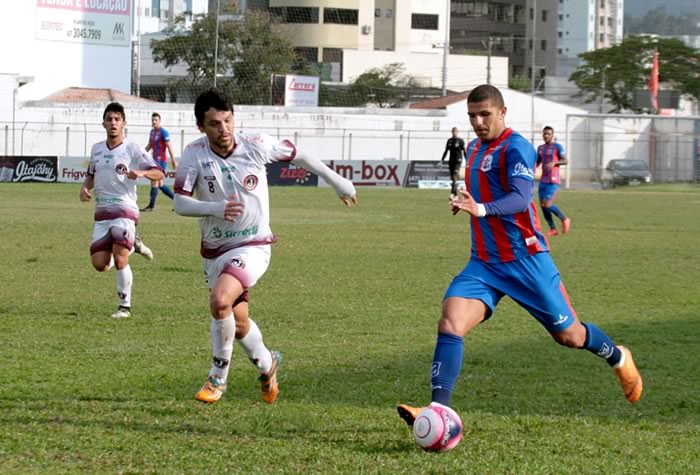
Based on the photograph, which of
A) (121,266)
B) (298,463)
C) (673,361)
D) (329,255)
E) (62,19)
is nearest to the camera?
(298,463)

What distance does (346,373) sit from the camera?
29.8ft

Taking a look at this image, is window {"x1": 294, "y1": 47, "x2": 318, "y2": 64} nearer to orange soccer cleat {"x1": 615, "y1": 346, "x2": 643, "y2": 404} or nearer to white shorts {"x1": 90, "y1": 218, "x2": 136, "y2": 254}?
white shorts {"x1": 90, "y1": 218, "x2": 136, "y2": 254}

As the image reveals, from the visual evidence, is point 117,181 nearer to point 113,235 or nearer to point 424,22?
point 113,235

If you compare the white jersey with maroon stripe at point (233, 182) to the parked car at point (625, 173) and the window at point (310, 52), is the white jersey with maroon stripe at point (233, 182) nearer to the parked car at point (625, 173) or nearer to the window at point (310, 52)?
the parked car at point (625, 173)

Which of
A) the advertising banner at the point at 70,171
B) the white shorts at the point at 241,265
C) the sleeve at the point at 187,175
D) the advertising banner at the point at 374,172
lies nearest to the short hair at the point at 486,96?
the white shorts at the point at 241,265

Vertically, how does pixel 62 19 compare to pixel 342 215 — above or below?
above

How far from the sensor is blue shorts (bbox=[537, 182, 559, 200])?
24812 millimetres

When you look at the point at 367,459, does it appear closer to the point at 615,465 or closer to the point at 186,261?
the point at 615,465

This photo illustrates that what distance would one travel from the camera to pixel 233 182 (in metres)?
7.82

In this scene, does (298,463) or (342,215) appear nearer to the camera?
(298,463)

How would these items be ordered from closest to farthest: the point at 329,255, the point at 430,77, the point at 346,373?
the point at 346,373 → the point at 329,255 → the point at 430,77

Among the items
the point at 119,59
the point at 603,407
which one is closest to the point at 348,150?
the point at 119,59

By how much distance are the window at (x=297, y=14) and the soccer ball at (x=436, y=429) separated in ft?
319

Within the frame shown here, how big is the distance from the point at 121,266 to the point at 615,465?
7.05 metres
